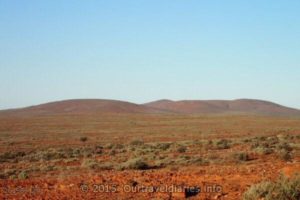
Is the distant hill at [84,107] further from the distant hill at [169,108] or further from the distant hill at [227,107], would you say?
the distant hill at [227,107]

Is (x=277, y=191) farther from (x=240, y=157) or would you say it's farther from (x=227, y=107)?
(x=227, y=107)

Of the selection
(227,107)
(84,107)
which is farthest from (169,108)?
(84,107)

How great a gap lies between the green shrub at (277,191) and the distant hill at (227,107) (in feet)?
533

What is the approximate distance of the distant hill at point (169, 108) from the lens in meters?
155

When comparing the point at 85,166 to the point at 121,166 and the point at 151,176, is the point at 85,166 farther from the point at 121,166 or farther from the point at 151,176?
the point at 151,176

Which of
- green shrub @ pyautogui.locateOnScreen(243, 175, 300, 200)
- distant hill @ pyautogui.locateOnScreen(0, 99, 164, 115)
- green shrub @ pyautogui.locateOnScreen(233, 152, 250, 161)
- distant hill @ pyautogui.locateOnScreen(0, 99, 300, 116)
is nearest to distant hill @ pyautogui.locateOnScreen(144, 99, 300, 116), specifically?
distant hill @ pyautogui.locateOnScreen(0, 99, 300, 116)

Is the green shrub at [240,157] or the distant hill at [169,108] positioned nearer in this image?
the green shrub at [240,157]

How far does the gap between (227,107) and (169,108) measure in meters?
21.6

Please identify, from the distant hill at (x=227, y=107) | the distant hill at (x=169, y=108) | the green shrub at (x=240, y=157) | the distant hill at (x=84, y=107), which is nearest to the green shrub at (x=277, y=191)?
the green shrub at (x=240, y=157)

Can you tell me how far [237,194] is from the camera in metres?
10.9

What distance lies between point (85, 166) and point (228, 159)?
18.4ft

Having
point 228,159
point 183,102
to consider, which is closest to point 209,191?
point 228,159

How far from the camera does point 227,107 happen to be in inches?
7352

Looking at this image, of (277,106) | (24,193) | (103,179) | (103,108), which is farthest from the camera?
(277,106)
